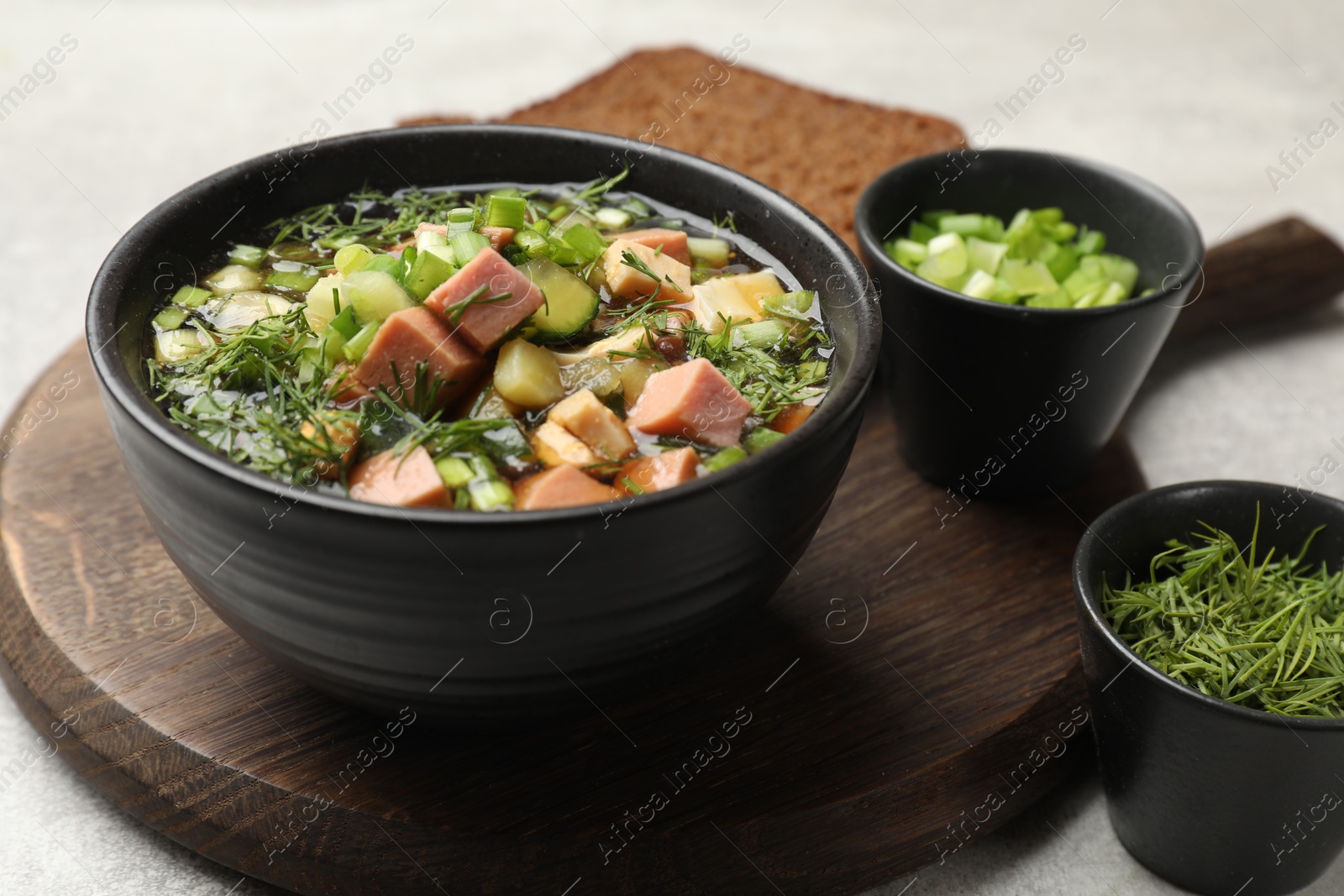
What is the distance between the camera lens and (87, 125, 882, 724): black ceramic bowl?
1776 millimetres

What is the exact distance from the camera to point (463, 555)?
177 centimetres

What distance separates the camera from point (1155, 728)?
7.15 ft

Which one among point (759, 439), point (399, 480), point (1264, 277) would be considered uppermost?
point (399, 480)

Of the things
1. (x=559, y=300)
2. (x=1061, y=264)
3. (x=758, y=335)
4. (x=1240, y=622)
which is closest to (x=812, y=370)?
(x=758, y=335)

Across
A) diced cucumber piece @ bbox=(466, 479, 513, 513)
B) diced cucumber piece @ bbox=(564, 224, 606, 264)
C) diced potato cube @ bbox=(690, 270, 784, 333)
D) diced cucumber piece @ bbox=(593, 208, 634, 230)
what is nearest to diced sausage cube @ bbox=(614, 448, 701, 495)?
diced cucumber piece @ bbox=(466, 479, 513, 513)

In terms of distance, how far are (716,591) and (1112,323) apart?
1.27 m

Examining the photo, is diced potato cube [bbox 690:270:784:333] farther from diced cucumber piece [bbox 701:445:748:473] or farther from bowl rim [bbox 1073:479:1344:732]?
bowl rim [bbox 1073:479:1344:732]

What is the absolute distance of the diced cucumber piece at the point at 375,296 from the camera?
209 cm

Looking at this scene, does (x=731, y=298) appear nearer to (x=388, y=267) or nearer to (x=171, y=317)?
(x=388, y=267)

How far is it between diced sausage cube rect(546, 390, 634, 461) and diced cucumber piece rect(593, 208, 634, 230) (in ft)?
2.25

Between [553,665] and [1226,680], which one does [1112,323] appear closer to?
[1226,680]

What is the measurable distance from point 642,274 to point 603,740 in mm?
863

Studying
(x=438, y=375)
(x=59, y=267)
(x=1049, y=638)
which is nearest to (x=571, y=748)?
(x=438, y=375)

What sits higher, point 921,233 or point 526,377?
point 526,377
